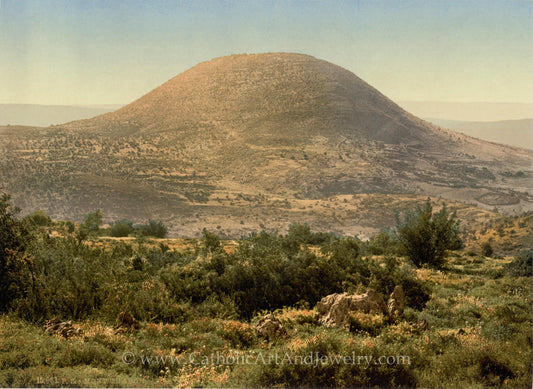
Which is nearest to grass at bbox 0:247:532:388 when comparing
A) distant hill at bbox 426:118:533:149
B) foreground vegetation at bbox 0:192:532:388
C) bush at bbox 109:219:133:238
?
foreground vegetation at bbox 0:192:532:388

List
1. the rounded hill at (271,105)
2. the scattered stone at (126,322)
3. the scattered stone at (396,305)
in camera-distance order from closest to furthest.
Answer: the scattered stone at (126,322) < the scattered stone at (396,305) < the rounded hill at (271,105)

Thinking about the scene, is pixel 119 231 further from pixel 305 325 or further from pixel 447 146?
pixel 447 146

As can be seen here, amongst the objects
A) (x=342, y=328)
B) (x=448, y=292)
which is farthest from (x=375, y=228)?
(x=342, y=328)

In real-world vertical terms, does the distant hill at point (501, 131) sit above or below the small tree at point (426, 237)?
above

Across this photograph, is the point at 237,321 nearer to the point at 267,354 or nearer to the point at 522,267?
the point at 267,354

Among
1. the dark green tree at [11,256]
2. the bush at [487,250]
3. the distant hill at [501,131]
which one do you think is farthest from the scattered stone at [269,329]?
the distant hill at [501,131]

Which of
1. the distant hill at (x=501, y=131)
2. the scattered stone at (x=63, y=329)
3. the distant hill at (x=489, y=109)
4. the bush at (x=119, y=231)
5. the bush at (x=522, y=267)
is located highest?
the distant hill at (x=501, y=131)

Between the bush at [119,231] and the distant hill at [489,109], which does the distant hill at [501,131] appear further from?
the bush at [119,231]

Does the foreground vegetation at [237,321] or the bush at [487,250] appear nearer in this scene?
the foreground vegetation at [237,321]
